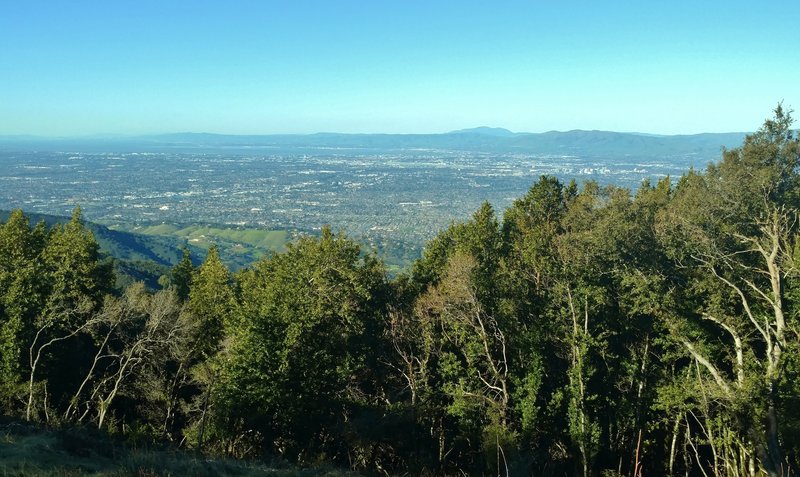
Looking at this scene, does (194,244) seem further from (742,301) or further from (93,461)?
(742,301)

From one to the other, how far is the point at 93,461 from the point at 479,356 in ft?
37.9

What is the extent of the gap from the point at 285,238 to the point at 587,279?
104 metres

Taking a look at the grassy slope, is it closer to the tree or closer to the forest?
the forest

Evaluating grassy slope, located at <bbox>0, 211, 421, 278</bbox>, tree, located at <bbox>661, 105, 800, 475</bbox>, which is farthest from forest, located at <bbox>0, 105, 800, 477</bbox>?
grassy slope, located at <bbox>0, 211, 421, 278</bbox>

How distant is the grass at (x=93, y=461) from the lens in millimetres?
8562

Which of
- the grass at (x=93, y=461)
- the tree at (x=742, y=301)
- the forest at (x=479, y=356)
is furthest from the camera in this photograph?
the forest at (x=479, y=356)

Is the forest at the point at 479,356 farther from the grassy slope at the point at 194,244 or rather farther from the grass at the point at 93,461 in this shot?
the grassy slope at the point at 194,244

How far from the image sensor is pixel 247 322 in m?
17.6

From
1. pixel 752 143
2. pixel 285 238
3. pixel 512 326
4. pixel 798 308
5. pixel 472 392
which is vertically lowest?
pixel 285 238

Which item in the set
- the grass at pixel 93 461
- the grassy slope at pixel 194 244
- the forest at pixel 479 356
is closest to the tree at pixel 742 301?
the forest at pixel 479 356

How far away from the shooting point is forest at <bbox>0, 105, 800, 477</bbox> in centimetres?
1481

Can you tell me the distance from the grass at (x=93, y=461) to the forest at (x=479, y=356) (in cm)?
296

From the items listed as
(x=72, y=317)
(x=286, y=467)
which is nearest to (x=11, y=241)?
(x=72, y=317)

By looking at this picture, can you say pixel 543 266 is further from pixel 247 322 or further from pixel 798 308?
pixel 247 322
